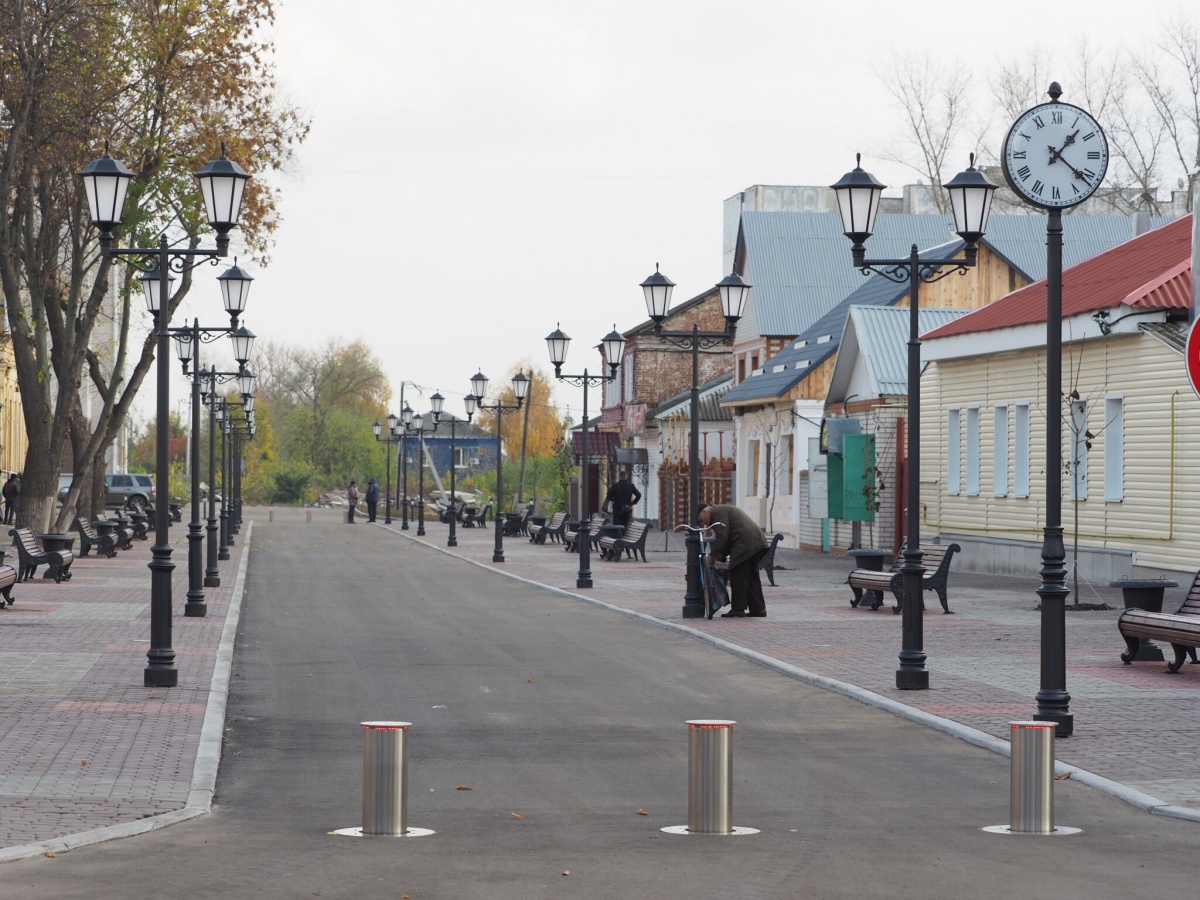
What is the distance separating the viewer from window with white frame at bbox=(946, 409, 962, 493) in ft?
117

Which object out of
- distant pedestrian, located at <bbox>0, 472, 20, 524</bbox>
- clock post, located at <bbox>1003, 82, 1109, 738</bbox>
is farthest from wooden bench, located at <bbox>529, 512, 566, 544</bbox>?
clock post, located at <bbox>1003, 82, 1109, 738</bbox>

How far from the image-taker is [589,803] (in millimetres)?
9492

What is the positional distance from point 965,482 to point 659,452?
30593 millimetres

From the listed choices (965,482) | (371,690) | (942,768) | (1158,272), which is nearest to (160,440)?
(371,690)

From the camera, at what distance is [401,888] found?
721 centimetres

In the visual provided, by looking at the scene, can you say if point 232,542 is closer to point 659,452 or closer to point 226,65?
point 226,65

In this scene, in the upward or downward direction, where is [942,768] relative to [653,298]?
downward

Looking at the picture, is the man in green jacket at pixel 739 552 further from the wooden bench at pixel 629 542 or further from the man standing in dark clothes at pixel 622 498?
the man standing in dark clothes at pixel 622 498

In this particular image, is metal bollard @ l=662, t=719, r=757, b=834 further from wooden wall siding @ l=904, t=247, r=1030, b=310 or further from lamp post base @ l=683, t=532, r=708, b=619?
wooden wall siding @ l=904, t=247, r=1030, b=310

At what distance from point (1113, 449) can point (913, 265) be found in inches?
595

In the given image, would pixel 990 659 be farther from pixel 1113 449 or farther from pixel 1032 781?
pixel 1113 449

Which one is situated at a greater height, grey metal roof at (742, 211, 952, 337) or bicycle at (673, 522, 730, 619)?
grey metal roof at (742, 211, 952, 337)

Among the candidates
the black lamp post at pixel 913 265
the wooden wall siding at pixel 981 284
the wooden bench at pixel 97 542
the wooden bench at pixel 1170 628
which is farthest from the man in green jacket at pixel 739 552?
the wooden wall siding at pixel 981 284

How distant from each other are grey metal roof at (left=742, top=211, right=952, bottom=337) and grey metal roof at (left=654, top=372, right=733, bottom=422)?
3.57 m
